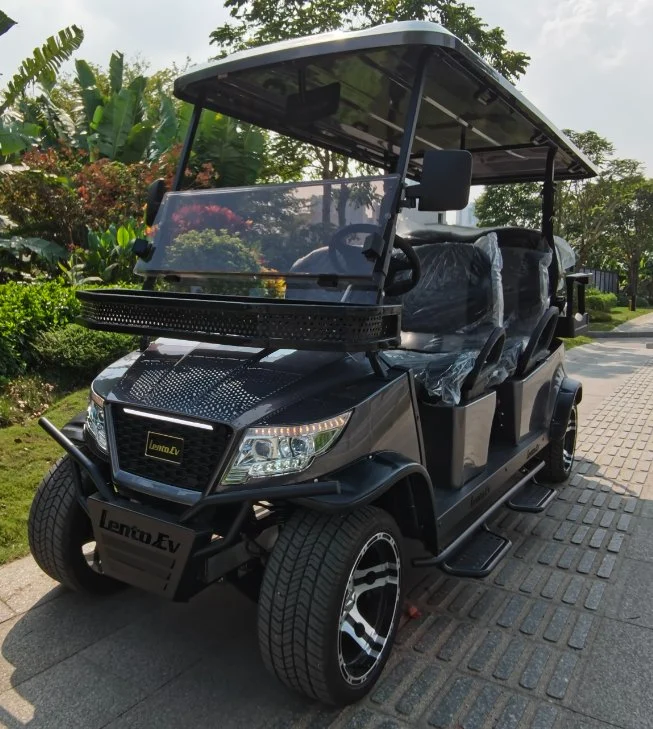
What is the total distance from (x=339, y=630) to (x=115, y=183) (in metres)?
9.23

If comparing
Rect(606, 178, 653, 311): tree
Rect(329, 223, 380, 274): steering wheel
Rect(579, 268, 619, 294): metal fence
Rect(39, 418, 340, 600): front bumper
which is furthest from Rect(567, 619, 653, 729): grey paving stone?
Rect(579, 268, 619, 294): metal fence

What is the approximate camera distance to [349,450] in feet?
7.73

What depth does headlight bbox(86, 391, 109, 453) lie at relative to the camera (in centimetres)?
260

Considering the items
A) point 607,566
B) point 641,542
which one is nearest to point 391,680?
point 607,566

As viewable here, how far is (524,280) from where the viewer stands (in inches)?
194

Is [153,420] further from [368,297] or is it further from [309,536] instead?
[368,297]

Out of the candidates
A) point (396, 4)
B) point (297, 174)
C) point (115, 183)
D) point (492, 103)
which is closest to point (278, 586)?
point (492, 103)

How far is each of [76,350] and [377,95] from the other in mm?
3847

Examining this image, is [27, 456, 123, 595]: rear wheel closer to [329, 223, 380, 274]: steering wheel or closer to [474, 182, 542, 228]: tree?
[329, 223, 380, 274]: steering wheel

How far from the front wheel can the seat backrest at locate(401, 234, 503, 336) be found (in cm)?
239

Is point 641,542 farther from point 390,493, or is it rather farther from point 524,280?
point 390,493

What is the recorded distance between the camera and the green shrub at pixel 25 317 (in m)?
5.73

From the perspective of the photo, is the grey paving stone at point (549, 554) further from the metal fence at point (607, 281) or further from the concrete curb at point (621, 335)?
the metal fence at point (607, 281)

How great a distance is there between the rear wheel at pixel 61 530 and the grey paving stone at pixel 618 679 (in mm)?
2053
